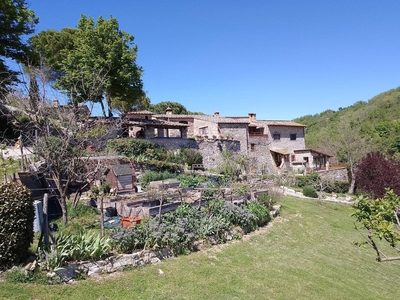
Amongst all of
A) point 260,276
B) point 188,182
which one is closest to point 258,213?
point 260,276

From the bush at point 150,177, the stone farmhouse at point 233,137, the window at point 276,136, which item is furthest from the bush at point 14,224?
the window at point 276,136

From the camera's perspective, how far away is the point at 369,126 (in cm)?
5709

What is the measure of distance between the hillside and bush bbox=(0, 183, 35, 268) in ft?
127

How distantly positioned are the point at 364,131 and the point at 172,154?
155 ft

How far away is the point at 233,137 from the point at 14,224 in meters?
27.9

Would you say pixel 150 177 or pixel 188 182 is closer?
pixel 188 182

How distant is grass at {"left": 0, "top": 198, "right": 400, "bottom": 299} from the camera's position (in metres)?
5.89

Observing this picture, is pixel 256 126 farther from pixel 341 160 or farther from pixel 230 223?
pixel 230 223

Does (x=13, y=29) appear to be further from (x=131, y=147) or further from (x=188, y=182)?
(x=188, y=182)

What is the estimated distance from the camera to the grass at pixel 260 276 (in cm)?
589

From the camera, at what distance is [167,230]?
8266mm

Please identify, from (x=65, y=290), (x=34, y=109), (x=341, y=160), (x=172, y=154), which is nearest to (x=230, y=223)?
(x=65, y=290)

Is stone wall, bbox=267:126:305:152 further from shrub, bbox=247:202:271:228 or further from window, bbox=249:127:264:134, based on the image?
shrub, bbox=247:202:271:228

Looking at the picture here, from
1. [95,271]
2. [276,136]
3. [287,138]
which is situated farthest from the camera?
[287,138]
